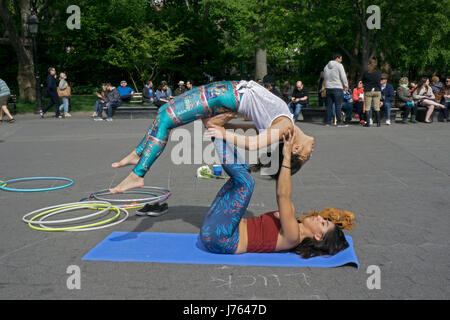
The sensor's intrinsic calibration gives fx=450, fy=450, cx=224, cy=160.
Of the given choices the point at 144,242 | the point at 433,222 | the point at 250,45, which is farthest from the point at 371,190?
the point at 250,45

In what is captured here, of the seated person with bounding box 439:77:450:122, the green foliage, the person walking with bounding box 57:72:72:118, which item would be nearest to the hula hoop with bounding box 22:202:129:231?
the person walking with bounding box 57:72:72:118

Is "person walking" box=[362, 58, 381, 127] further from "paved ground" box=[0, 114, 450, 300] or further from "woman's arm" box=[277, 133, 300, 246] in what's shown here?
"woman's arm" box=[277, 133, 300, 246]

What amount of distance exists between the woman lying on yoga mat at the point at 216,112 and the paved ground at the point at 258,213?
756 mm

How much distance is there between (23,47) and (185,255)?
20.5m

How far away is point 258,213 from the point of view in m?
5.78

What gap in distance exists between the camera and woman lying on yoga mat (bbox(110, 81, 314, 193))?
406 cm

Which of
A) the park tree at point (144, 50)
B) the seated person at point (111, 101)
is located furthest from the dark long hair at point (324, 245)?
the park tree at point (144, 50)

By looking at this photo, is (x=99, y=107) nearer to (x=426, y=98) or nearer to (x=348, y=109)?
(x=348, y=109)

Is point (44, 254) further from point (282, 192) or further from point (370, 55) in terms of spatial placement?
point (370, 55)

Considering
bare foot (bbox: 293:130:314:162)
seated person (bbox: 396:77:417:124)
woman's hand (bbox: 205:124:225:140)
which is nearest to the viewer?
woman's hand (bbox: 205:124:225:140)

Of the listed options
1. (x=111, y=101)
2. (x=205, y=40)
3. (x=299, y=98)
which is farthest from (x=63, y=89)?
(x=205, y=40)

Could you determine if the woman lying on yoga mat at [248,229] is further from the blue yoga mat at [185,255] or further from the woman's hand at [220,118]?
the woman's hand at [220,118]
